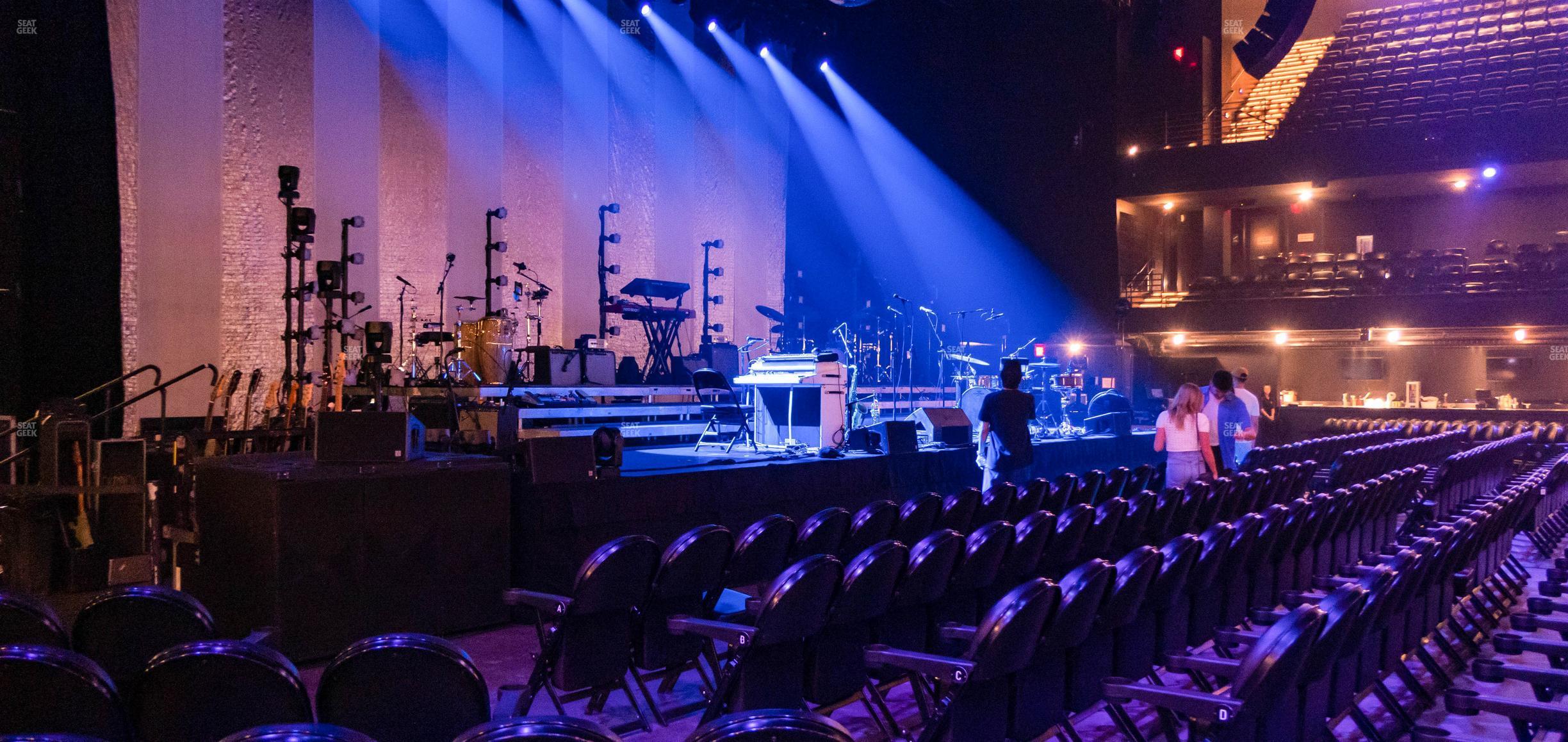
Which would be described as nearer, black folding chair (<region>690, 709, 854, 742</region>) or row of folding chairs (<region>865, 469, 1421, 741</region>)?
black folding chair (<region>690, 709, 854, 742</region>)

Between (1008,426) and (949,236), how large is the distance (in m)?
11.3

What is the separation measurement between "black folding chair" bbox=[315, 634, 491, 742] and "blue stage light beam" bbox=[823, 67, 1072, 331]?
52.1 ft

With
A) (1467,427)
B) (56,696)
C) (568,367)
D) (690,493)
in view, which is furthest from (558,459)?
(1467,427)

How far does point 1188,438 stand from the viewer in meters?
7.28

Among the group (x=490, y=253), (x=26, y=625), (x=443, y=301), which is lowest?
(x=26, y=625)

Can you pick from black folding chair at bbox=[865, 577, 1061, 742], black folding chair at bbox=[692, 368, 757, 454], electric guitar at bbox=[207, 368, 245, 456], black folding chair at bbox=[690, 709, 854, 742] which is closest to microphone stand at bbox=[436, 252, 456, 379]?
electric guitar at bbox=[207, 368, 245, 456]

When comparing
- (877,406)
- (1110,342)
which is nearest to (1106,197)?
(1110,342)

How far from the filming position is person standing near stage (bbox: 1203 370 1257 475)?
8188mm

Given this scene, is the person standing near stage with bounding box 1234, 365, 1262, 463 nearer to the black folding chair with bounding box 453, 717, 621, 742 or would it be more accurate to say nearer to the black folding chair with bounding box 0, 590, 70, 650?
the black folding chair with bounding box 453, 717, 621, 742

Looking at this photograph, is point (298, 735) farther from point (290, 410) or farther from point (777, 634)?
point (290, 410)

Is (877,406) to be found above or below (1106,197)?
below

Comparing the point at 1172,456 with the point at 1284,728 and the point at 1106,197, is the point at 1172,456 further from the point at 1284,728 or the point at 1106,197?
the point at 1106,197

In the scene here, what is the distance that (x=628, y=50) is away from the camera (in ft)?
48.8

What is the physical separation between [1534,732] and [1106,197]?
48.8 ft
